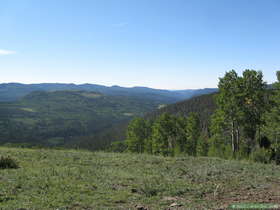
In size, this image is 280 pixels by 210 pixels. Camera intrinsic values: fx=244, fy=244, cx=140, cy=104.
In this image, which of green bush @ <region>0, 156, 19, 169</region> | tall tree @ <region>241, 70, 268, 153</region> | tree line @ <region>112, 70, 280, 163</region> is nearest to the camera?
green bush @ <region>0, 156, 19, 169</region>

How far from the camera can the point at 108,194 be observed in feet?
32.9

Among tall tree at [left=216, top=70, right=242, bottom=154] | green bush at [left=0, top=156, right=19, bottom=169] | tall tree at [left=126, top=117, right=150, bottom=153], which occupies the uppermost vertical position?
tall tree at [left=216, top=70, right=242, bottom=154]

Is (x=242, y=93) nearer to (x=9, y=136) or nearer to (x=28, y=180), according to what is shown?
(x=28, y=180)

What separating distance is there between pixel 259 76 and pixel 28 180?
3202 cm

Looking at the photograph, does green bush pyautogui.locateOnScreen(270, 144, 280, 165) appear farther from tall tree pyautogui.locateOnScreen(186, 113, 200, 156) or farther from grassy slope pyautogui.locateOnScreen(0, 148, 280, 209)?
tall tree pyautogui.locateOnScreen(186, 113, 200, 156)

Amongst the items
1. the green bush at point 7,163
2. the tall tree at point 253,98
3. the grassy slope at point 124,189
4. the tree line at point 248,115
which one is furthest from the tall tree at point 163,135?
the green bush at point 7,163

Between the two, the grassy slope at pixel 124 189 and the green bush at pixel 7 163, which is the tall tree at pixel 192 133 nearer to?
the grassy slope at pixel 124 189

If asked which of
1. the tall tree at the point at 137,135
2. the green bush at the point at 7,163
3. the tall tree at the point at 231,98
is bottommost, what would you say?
the tall tree at the point at 137,135

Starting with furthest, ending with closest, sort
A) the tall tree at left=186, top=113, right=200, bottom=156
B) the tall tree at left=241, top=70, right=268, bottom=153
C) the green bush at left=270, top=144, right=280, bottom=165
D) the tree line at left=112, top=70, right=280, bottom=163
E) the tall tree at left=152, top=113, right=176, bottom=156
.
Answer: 1. the tall tree at left=186, top=113, right=200, bottom=156
2. the tall tree at left=152, top=113, right=176, bottom=156
3. the tall tree at left=241, top=70, right=268, bottom=153
4. the green bush at left=270, top=144, right=280, bottom=165
5. the tree line at left=112, top=70, right=280, bottom=163

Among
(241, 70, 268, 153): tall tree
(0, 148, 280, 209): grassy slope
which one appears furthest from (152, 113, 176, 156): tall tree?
(0, 148, 280, 209): grassy slope

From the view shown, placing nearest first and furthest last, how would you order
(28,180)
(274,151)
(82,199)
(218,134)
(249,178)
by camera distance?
(82,199) → (28,180) → (249,178) → (274,151) → (218,134)

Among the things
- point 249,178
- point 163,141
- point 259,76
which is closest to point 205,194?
point 249,178

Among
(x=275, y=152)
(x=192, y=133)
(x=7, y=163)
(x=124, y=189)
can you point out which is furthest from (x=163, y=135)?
(x=124, y=189)

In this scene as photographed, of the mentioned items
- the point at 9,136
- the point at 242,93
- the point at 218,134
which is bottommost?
the point at 9,136
